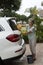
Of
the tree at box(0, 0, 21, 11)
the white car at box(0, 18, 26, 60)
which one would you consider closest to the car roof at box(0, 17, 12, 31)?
the white car at box(0, 18, 26, 60)

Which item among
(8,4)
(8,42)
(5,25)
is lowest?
(8,4)

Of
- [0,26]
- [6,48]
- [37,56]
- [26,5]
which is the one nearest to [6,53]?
[6,48]

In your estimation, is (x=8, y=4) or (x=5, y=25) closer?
(x=5, y=25)

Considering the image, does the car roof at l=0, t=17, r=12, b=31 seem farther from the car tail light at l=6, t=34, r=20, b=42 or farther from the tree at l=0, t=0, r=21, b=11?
the tree at l=0, t=0, r=21, b=11

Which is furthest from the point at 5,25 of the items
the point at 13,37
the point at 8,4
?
the point at 8,4

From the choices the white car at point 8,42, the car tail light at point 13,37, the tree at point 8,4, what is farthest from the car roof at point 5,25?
the tree at point 8,4

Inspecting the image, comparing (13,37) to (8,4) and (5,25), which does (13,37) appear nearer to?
(5,25)

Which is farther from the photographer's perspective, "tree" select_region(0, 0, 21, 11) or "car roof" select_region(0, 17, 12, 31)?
"tree" select_region(0, 0, 21, 11)

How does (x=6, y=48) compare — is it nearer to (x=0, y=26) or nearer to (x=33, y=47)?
(x=0, y=26)

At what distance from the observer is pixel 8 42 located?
8.86m

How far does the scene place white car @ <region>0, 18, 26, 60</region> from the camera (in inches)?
347

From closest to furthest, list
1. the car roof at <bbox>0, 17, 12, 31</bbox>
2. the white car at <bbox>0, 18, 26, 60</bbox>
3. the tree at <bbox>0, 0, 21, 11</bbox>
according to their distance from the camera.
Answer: the white car at <bbox>0, 18, 26, 60</bbox>
the car roof at <bbox>0, 17, 12, 31</bbox>
the tree at <bbox>0, 0, 21, 11</bbox>

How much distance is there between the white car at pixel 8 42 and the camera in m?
8.81

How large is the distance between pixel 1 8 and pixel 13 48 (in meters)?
16.1
